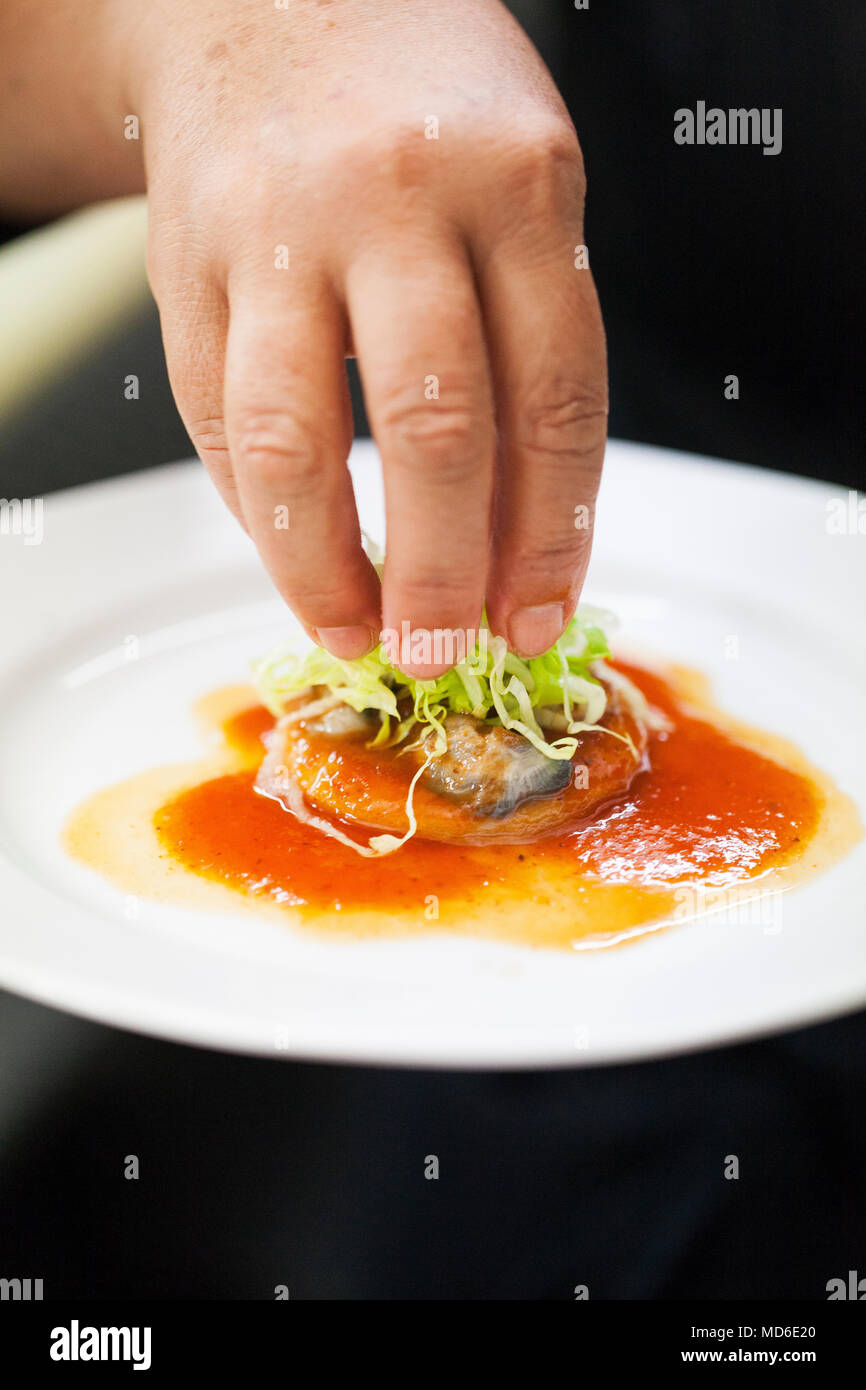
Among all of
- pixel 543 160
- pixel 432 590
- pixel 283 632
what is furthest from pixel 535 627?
pixel 283 632

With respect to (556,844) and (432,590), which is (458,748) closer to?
(556,844)

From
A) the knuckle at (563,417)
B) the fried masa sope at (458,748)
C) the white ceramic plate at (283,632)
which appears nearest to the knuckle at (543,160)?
the knuckle at (563,417)

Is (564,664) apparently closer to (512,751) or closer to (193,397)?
(512,751)

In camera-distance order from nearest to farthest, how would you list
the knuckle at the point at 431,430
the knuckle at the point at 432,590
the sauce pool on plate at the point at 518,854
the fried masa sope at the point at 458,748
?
the knuckle at the point at 431,430
the knuckle at the point at 432,590
the sauce pool on plate at the point at 518,854
the fried masa sope at the point at 458,748

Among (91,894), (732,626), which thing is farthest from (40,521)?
(732,626)

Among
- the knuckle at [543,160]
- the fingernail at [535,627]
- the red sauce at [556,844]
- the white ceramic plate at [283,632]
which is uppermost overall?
the knuckle at [543,160]

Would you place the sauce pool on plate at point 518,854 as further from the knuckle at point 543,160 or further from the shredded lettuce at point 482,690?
the knuckle at point 543,160

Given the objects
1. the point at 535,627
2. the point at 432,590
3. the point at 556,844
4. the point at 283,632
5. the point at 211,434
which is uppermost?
the point at 211,434
